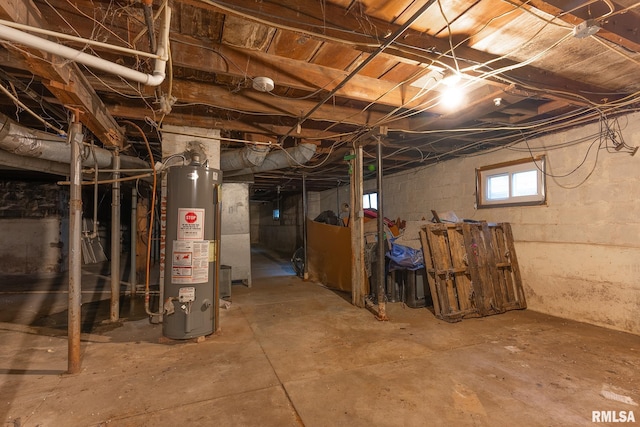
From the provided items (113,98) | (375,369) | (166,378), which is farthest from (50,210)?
(375,369)

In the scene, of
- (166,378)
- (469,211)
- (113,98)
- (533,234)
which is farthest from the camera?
(469,211)

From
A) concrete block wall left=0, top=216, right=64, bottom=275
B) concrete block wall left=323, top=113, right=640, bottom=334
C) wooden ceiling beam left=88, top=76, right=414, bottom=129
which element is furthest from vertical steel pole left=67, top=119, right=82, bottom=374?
concrete block wall left=0, top=216, right=64, bottom=275

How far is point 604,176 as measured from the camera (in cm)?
305

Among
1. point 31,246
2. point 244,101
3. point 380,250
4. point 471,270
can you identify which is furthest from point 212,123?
point 31,246

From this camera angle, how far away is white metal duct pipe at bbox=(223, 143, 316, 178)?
3936mm

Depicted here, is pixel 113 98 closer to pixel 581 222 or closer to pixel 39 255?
pixel 581 222

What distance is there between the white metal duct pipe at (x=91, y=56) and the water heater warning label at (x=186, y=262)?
1433mm

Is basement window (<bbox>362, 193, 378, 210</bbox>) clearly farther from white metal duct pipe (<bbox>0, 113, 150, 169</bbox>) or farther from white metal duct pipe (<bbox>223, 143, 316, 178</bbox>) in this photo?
white metal duct pipe (<bbox>0, 113, 150, 169</bbox>)

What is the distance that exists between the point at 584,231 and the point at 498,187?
115 centimetres

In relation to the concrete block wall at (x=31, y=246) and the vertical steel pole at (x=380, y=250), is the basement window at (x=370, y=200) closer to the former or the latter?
the vertical steel pole at (x=380, y=250)

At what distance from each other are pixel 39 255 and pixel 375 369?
784 cm

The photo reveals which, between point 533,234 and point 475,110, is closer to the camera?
point 475,110

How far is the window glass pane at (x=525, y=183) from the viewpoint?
3697 mm

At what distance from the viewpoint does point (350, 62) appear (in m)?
2.36
